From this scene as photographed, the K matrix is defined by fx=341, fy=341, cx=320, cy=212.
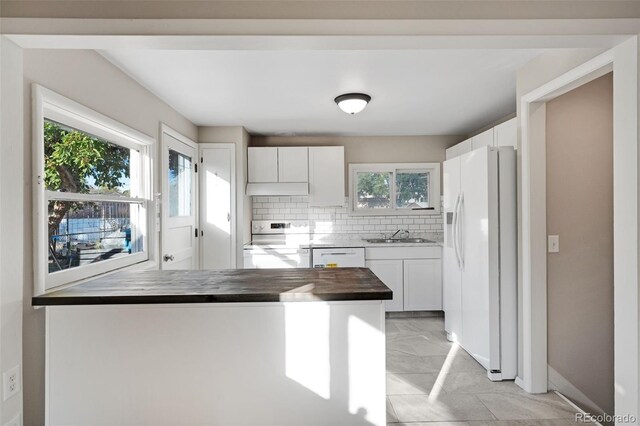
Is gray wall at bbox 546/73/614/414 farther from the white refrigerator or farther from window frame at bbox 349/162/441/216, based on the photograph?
window frame at bbox 349/162/441/216

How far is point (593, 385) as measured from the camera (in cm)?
256

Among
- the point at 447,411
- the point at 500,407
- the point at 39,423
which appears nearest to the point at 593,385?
the point at 500,407

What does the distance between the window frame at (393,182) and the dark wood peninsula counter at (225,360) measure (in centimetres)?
315

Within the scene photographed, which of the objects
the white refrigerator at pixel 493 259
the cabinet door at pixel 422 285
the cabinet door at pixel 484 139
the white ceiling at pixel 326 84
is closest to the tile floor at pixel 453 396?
the white refrigerator at pixel 493 259

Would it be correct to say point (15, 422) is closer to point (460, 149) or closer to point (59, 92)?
point (59, 92)

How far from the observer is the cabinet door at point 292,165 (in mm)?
4492

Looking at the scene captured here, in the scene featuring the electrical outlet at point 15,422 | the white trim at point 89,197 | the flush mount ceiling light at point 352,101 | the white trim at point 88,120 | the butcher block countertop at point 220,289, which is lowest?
the electrical outlet at point 15,422

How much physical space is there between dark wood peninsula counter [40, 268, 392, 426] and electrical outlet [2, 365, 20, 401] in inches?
7.3

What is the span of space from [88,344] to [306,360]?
1102mm

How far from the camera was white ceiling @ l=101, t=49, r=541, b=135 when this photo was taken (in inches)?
92.7

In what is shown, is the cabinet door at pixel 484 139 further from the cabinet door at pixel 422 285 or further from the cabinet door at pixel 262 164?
the cabinet door at pixel 262 164

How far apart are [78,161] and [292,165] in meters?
2.62

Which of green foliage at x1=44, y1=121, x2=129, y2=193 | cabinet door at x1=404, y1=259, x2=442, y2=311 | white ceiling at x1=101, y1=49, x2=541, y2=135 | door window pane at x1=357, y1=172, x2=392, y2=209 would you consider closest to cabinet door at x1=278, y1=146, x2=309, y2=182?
white ceiling at x1=101, y1=49, x2=541, y2=135

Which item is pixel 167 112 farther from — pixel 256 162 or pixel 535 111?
pixel 535 111
